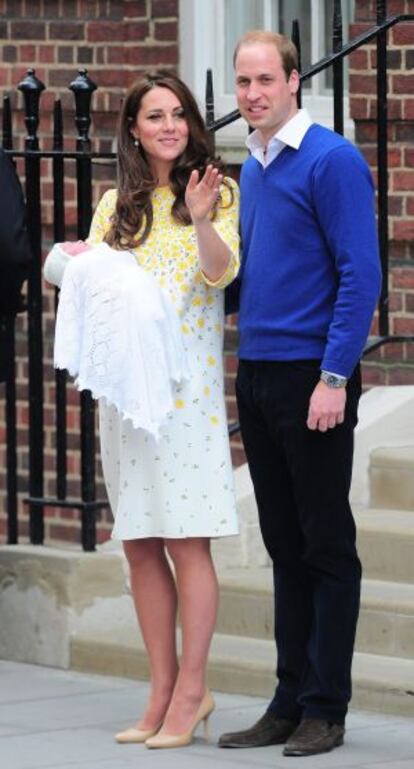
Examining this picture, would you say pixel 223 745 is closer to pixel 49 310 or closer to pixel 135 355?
pixel 135 355

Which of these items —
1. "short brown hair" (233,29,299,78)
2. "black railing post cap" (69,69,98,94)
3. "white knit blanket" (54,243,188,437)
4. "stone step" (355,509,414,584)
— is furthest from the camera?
"black railing post cap" (69,69,98,94)

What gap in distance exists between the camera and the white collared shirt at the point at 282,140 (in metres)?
6.04

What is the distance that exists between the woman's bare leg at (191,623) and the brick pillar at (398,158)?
8.22 feet

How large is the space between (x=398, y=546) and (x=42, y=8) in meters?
3.73

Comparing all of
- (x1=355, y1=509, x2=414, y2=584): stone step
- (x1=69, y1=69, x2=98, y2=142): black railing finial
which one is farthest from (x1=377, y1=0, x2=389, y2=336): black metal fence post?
(x1=69, y1=69, x2=98, y2=142): black railing finial

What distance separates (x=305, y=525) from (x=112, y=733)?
2.97ft

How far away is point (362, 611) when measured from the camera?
7.02 meters

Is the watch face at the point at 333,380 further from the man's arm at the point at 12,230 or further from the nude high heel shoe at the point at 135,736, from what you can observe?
the man's arm at the point at 12,230

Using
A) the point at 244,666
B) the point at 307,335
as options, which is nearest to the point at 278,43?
the point at 307,335

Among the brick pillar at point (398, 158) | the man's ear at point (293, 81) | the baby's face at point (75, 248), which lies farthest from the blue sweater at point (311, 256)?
the brick pillar at point (398, 158)

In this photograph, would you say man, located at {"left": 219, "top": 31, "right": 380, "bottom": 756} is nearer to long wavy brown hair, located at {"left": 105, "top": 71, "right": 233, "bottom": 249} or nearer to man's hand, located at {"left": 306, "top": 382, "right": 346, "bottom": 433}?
man's hand, located at {"left": 306, "top": 382, "right": 346, "bottom": 433}

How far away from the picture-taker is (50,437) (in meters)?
9.92

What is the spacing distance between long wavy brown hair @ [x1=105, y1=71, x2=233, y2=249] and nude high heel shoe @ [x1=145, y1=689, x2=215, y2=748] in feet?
4.10

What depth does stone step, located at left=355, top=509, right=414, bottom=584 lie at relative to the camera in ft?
24.0
